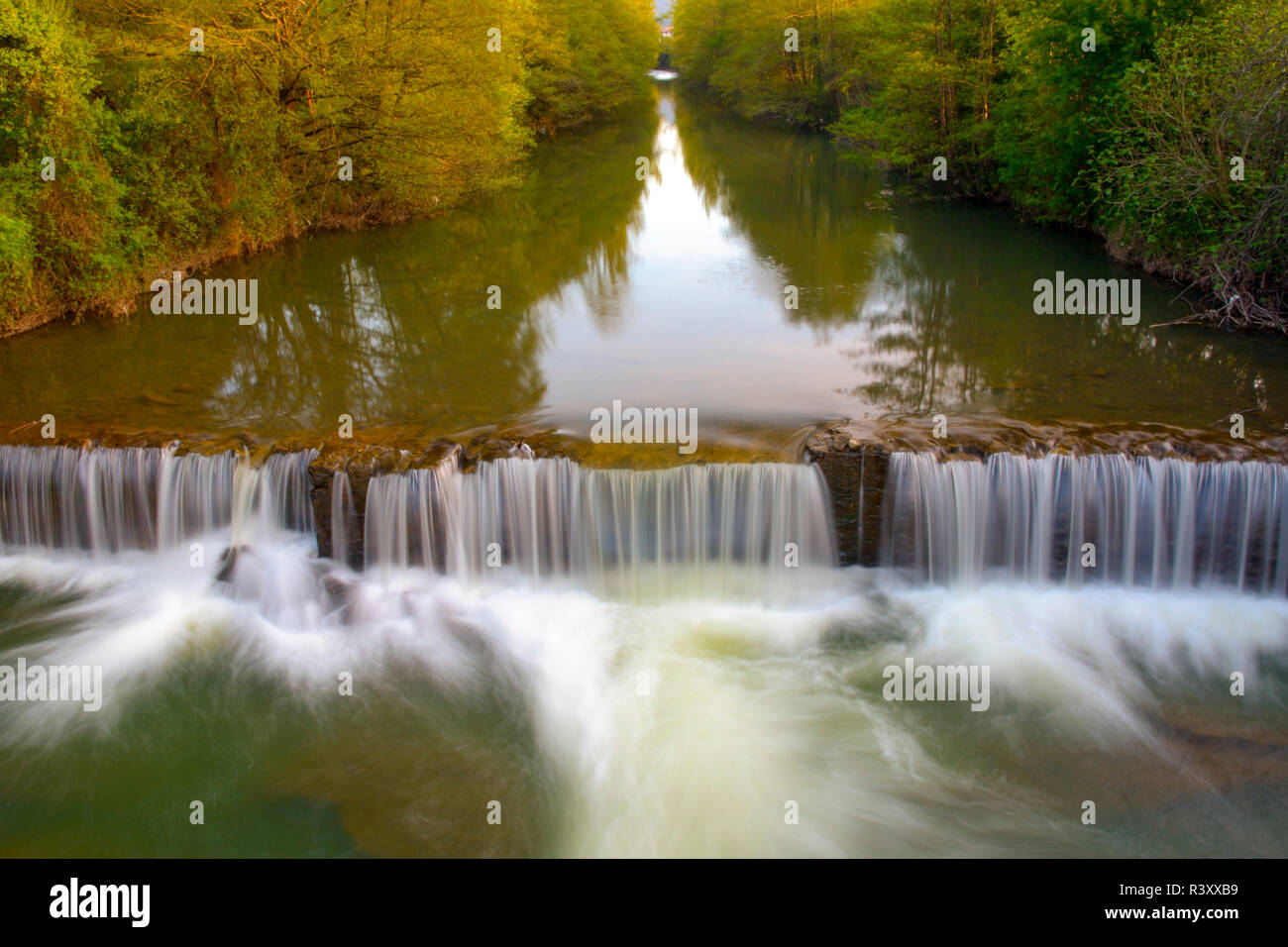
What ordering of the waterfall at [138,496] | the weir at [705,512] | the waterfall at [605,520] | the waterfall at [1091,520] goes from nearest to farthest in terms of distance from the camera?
the waterfall at [1091,520]
the weir at [705,512]
the waterfall at [605,520]
the waterfall at [138,496]

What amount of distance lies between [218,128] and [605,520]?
50.0ft

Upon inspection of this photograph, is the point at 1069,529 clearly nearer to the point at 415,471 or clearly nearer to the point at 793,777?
the point at 793,777

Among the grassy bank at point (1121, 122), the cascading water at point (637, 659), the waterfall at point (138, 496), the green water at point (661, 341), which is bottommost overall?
the cascading water at point (637, 659)

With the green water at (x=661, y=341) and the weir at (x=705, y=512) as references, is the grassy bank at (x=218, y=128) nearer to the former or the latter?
the green water at (x=661, y=341)

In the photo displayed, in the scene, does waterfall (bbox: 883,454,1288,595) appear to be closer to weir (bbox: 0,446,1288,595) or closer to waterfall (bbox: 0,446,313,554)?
weir (bbox: 0,446,1288,595)

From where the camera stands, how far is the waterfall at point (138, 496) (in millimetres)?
11273

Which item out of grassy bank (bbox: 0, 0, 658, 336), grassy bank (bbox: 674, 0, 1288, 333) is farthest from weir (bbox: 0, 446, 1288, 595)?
grassy bank (bbox: 674, 0, 1288, 333)

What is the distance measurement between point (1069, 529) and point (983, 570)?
3.36 ft

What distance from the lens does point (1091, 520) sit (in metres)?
10.3

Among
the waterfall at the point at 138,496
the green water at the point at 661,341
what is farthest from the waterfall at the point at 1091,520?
the waterfall at the point at 138,496

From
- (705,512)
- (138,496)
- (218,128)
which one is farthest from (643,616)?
(218,128)

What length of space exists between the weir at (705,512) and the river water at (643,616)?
0.14 feet

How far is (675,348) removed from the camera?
1590 cm

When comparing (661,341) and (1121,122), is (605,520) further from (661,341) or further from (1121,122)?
(1121,122)
